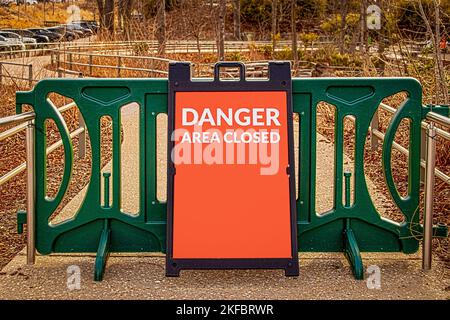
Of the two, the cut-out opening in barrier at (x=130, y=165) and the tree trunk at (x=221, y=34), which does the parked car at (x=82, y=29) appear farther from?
the cut-out opening in barrier at (x=130, y=165)

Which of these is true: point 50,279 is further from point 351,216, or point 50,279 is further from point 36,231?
point 351,216

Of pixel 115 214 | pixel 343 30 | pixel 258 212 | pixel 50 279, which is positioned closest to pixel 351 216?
pixel 258 212

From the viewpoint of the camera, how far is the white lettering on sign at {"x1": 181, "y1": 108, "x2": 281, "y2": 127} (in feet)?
16.6

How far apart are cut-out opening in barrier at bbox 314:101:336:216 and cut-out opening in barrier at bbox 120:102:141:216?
5.70 feet

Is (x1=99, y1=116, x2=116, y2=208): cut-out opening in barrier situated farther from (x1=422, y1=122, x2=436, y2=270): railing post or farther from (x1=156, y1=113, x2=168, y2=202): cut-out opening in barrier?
(x1=422, y1=122, x2=436, y2=270): railing post

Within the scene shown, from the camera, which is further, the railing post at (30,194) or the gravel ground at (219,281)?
the railing post at (30,194)

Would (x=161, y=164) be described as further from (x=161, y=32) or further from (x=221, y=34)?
(x=221, y=34)

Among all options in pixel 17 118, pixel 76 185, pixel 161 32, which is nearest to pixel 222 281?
pixel 17 118

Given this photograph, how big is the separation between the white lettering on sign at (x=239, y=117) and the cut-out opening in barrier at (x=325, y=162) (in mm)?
704

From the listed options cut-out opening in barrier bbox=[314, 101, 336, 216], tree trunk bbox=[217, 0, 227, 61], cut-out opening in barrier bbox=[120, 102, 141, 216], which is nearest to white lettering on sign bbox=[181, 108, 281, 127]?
cut-out opening in barrier bbox=[120, 102, 141, 216]

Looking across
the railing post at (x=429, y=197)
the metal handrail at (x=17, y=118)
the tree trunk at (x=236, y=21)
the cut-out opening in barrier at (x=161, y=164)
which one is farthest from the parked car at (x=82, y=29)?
the railing post at (x=429, y=197)

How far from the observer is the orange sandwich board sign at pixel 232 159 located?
5023 millimetres

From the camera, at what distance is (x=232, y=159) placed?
507 cm

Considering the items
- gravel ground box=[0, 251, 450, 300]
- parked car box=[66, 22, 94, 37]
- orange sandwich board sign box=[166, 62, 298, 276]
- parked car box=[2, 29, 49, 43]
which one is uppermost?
parked car box=[66, 22, 94, 37]
